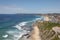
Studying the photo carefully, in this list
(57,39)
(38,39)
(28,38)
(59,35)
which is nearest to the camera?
(57,39)

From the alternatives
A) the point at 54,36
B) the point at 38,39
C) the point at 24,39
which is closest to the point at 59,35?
the point at 54,36

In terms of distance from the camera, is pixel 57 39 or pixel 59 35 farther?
pixel 59 35

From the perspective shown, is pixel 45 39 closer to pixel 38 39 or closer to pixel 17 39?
pixel 38 39

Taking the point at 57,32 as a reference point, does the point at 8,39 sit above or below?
below

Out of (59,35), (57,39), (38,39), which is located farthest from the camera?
(38,39)

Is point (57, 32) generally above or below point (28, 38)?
above

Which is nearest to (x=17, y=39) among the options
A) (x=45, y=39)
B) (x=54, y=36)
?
(x=45, y=39)

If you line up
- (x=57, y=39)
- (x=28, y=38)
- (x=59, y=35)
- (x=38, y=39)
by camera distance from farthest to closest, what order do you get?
1. (x=28, y=38)
2. (x=38, y=39)
3. (x=59, y=35)
4. (x=57, y=39)

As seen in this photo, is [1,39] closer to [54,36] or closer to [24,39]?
[24,39]

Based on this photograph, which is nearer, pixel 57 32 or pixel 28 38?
pixel 57 32
